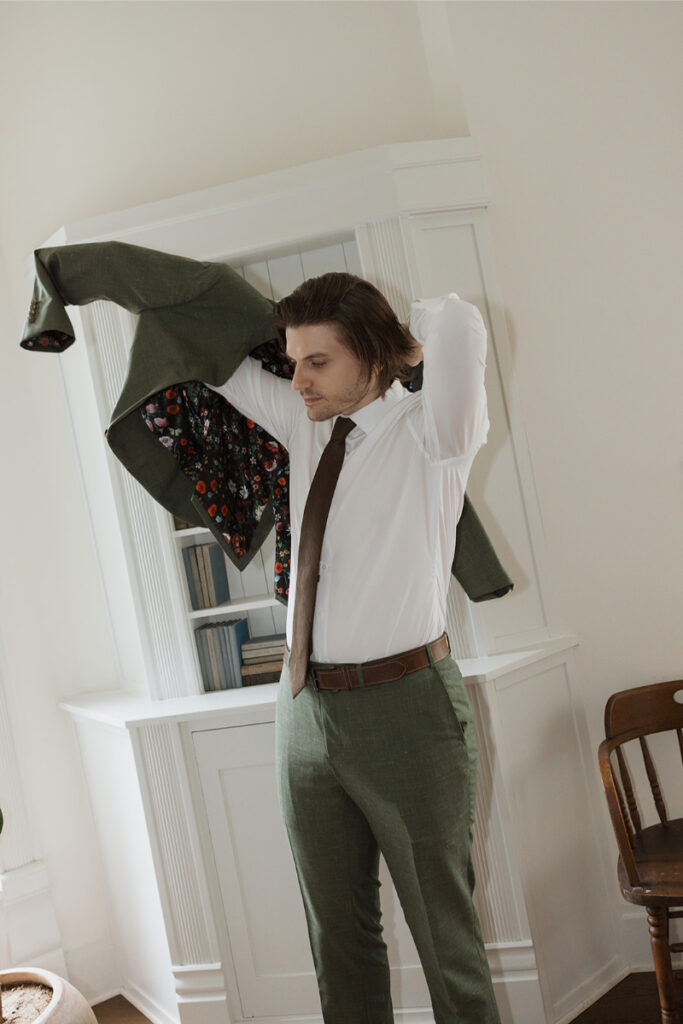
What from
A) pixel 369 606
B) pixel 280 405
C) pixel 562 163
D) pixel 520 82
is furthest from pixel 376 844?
pixel 520 82

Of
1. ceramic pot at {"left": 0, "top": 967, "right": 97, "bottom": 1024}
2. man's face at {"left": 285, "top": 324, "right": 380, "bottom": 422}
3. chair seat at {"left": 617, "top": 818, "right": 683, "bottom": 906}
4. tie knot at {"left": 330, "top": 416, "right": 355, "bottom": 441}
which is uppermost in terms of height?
man's face at {"left": 285, "top": 324, "right": 380, "bottom": 422}

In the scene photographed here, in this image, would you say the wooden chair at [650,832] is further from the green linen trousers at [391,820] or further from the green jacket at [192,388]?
the green jacket at [192,388]

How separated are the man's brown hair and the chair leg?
56.7 inches

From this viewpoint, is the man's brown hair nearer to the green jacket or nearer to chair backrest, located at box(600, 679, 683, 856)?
the green jacket

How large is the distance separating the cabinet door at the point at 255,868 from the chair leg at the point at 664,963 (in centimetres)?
73

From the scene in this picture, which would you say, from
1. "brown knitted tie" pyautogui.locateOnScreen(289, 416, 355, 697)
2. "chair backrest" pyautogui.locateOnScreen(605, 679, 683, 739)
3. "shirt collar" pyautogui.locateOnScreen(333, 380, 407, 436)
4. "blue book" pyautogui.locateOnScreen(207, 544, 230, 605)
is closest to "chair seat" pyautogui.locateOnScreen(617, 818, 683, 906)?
"chair backrest" pyautogui.locateOnScreen(605, 679, 683, 739)

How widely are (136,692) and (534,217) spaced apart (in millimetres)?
1950

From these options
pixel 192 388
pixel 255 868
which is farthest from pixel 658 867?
pixel 192 388

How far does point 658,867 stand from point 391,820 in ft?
2.73

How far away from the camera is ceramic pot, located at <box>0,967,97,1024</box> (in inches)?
86.6

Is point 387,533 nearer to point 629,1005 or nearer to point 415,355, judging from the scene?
point 415,355

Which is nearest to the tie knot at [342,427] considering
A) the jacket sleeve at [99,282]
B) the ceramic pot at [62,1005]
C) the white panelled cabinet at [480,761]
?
the jacket sleeve at [99,282]

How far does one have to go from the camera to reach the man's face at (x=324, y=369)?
5.76 feet

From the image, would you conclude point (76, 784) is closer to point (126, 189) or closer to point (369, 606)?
point (369, 606)
